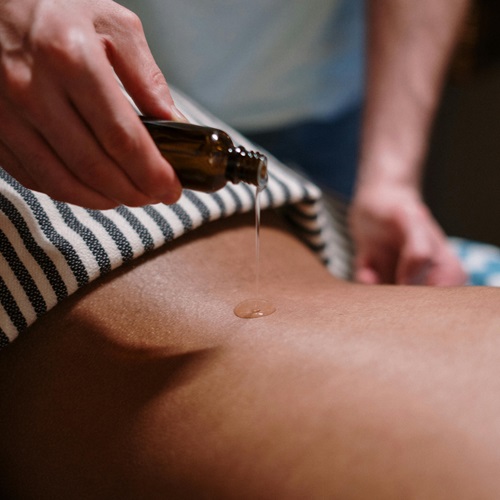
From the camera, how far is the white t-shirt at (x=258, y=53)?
37.4 inches

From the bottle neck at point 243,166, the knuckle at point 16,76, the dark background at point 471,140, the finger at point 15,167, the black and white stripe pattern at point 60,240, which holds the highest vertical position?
the knuckle at point 16,76

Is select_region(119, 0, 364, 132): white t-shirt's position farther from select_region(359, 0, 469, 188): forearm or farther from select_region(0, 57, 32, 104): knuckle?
select_region(0, 57, 32, 104): knuckle

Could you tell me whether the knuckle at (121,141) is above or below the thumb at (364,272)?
above

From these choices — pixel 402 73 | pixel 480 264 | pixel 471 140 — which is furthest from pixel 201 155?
pixel 471 140

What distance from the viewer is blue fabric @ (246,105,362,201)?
116 cm

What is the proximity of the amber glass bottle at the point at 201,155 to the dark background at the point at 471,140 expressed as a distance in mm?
1382

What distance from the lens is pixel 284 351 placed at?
464 mm

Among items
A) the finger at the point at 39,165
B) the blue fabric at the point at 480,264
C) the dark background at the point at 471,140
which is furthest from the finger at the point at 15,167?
the dark background at the point at 471,140

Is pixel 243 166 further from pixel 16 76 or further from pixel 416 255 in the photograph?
pixel 416 255

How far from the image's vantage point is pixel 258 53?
103cm

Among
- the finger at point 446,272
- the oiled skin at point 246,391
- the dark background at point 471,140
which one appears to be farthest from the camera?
the dark background at point 471,140

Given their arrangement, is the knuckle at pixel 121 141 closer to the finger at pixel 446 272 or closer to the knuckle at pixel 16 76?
the knuckle at pixel 16 76

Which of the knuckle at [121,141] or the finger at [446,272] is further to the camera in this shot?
the finger at [446,272]

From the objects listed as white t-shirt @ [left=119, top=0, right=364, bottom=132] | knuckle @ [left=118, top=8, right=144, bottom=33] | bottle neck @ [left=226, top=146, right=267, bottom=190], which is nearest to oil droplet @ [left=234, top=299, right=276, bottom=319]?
bottle neck @ [left=226, top=146, right=267, bottom=190]
